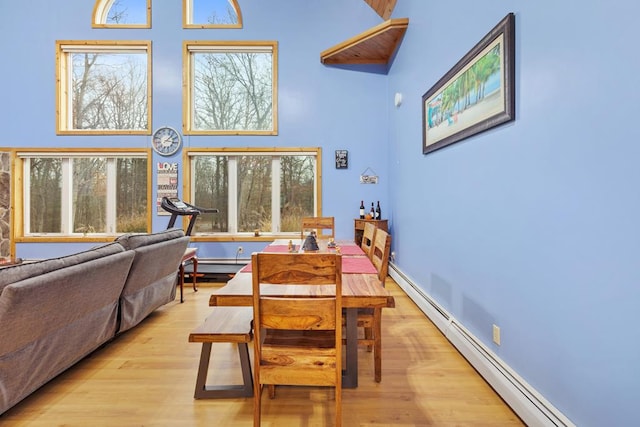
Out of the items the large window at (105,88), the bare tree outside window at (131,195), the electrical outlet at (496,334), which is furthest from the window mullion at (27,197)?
the electrical outlet at (496,334)

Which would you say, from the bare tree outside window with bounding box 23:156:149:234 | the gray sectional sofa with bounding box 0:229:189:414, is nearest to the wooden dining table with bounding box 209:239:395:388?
the gray sectional sofa with bounding box 0:229:189:414

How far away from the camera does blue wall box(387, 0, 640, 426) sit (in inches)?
45.9

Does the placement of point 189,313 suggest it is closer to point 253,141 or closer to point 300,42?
point 253,141

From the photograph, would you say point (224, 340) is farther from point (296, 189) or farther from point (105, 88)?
point (105, 88)

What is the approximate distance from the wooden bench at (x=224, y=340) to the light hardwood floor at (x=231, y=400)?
0.05 meters

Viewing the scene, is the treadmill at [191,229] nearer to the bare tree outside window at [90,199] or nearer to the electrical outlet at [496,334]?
the bare tree outside window at [90,199]

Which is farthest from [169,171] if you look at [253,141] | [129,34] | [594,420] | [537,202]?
[594,420]

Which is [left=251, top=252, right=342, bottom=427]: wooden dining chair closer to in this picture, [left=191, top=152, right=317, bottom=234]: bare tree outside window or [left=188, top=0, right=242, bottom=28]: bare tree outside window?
[left=191, top=152, right=317, bottom=234]: bare tree outside window

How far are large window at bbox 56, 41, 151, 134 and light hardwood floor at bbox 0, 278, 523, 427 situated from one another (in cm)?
388

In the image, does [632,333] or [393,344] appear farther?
[393,344]

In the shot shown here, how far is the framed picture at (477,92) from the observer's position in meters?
1.83

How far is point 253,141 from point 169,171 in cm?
142

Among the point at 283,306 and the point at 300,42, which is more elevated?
the point at 300,42

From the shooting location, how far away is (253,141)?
4980 millimetres
